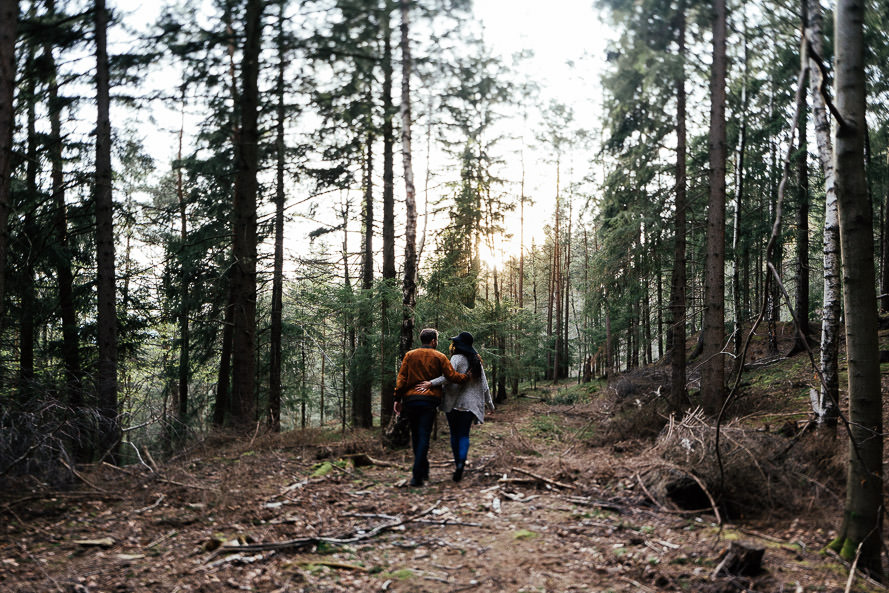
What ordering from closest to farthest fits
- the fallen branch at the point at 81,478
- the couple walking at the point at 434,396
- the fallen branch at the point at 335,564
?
the fallen branch at the point at 335,564 < the fallen branch at the point at 81,478 < the couple walking at the point at 434,396

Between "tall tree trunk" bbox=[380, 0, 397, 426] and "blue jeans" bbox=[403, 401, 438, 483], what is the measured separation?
11.2 ft

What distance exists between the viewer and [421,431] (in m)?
6.89

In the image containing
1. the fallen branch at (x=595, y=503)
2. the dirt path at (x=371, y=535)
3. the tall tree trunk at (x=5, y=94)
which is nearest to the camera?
the dirt path at (x=371, y=535)

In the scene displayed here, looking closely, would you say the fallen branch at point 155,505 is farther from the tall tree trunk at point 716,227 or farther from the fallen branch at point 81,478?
the tall tree trunk at point 716,227

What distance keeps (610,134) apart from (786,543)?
10396 mm

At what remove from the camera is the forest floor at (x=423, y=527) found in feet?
12.2

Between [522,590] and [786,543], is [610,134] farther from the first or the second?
[522,590]

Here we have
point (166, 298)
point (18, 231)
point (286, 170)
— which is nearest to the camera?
point (18, 231)

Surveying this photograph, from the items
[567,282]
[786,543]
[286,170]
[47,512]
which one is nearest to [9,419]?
[47,512]

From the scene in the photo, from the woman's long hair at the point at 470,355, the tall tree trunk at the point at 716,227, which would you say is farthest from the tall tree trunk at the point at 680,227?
the woman's long hair at the point at 470,355

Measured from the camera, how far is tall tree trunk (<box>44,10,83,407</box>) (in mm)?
7771

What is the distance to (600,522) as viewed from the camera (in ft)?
16.8

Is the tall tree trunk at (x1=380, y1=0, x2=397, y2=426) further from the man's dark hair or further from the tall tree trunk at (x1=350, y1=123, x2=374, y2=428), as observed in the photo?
the man's dark hair

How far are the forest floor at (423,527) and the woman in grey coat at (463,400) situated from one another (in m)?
0.49
